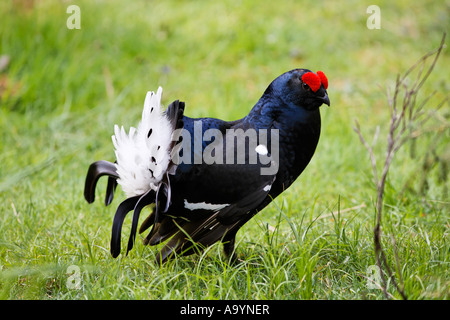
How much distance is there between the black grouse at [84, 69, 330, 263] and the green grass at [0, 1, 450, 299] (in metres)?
0.16

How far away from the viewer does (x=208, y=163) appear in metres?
2.43

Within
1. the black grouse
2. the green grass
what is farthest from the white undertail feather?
the green grass

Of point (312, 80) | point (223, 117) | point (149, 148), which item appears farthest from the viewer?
point (223, 117)

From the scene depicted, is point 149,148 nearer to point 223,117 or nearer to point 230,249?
point 230,249

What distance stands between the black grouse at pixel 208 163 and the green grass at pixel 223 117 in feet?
0.54

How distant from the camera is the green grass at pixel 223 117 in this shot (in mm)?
2381

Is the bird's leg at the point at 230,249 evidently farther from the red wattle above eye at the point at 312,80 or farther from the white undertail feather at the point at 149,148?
the red wattle above eye at the point at 312,80

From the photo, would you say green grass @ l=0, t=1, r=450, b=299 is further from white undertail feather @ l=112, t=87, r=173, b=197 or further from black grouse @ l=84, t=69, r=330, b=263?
white undertail feather @ l=112, t=87, r=173, b=197

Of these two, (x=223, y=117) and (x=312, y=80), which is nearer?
(x=312, y=80)

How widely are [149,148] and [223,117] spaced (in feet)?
7.34

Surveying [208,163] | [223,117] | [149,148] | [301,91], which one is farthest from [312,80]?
[223,117]

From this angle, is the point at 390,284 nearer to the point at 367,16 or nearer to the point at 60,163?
the point at 60,163

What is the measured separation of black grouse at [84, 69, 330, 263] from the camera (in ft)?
7.79
